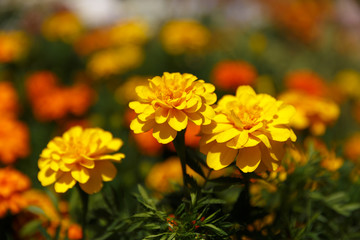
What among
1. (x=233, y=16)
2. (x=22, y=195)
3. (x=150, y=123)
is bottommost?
(x=233, y=16)

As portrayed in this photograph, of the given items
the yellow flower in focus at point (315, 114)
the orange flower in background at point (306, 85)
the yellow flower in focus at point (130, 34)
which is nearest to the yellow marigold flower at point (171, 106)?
the yellow flower in focus at point (315, 114)

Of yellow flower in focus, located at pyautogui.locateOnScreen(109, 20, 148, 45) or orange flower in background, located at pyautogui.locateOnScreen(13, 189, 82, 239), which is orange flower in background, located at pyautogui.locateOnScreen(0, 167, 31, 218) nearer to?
orange flower in background, located at pyautogui.locateOnScreen(13, 189, 82, 239)

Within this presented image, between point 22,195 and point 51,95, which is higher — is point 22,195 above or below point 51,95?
above

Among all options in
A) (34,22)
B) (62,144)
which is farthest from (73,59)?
(62,144)

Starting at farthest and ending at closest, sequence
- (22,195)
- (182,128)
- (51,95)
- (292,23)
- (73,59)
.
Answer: (292,23)
(73,59)
(51,95)
(22,195)
(182,128)

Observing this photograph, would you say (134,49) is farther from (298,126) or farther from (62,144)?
(62,144)

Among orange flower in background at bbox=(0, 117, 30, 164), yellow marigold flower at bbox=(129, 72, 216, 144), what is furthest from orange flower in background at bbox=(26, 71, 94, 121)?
yellow marigold flower at bbox=(129, 72, 216, 144)

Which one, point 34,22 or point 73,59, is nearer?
point 73,59

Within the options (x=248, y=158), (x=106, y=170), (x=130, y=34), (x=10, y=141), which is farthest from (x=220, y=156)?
(x=130, y=34)
